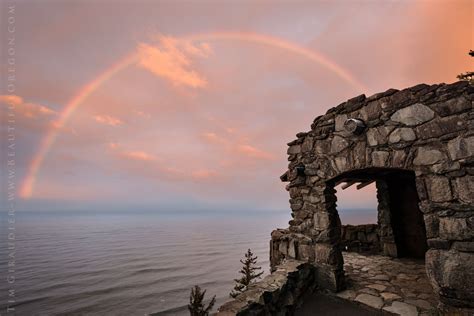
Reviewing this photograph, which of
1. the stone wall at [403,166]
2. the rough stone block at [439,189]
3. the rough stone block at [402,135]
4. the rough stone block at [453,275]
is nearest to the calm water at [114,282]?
the stone wall at [403,166]

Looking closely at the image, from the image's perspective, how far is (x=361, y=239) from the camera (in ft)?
30.7

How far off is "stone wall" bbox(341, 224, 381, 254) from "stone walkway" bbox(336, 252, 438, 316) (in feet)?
6.75

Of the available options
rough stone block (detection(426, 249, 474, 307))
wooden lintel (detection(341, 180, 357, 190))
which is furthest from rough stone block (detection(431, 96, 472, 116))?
wooden lintel (detection(341, 180, 357, 190))

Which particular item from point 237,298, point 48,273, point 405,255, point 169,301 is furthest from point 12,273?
point 405,255

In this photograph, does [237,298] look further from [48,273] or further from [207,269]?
[48,273]

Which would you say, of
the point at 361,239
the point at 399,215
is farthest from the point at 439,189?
the point at 361,239

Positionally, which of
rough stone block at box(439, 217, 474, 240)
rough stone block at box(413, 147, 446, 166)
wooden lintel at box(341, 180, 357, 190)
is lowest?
rough stone block at box(439, 217, 474, 240)

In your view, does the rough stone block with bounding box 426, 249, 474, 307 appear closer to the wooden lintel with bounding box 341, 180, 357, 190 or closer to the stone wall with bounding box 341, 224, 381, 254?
the wooden lintel with bounding box 341, 180, 357, 190

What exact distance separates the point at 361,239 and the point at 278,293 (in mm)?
7344

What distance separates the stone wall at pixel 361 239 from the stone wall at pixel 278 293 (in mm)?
5428

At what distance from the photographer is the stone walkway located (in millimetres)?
3926

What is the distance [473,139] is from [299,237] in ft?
12.0

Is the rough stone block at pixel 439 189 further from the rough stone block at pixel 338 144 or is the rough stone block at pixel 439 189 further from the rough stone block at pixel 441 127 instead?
the rough stone block at pixel 338 144

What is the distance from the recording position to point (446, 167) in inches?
134
